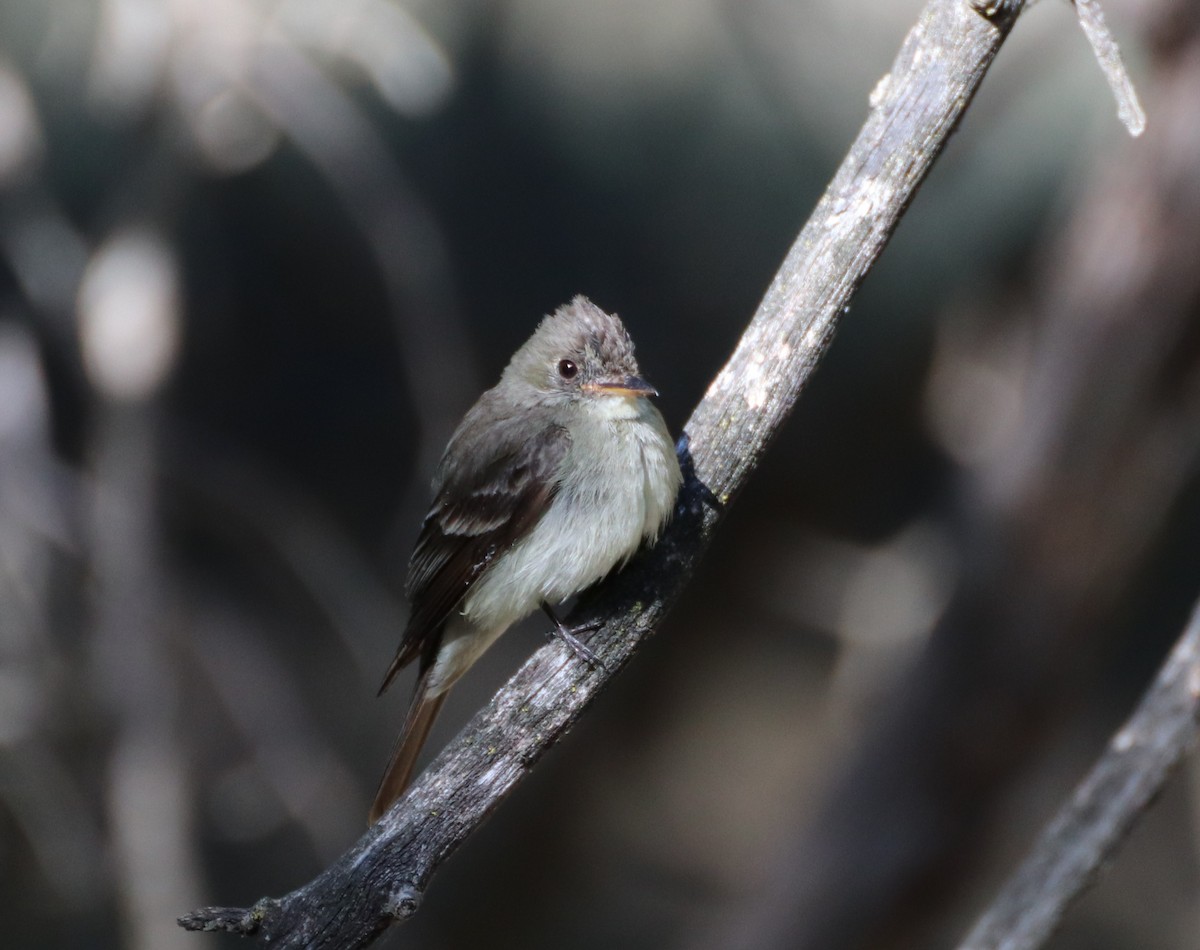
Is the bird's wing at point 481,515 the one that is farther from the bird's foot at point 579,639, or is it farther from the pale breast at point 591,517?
the bird's foot at point 579,639

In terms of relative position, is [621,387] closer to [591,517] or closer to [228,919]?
[591,517]

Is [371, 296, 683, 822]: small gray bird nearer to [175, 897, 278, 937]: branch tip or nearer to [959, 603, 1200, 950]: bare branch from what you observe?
[175, 897, 278, 937]: branch tip

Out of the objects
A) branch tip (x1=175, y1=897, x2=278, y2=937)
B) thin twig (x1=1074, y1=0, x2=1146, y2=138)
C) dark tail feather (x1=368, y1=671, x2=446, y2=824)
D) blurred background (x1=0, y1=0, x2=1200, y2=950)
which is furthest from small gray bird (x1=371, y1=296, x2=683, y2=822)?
blurred background (x1=0, y1=0, x2=1200, y2=950)

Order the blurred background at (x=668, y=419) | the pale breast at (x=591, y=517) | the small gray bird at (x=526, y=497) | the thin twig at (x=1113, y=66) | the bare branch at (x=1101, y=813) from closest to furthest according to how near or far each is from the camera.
→ the thin twig at (x=1113, y=66), the pale breast at (x=591, y=517), the small gray bird at (x=526, y=497), the bare branch at (x=1101, y=813), the blurred background at (x=668, y=419)

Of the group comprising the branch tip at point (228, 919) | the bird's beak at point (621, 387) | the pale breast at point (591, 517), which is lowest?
the branch tip at point (228, 919)

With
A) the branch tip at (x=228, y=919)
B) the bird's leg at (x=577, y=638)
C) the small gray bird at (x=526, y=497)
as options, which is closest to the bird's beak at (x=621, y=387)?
the small gray bird at (x=526, y=497)

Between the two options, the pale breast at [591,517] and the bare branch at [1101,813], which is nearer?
the pale breast at [591,517]

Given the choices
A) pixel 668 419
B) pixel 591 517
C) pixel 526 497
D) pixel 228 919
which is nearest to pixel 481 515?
pixel 526 497
